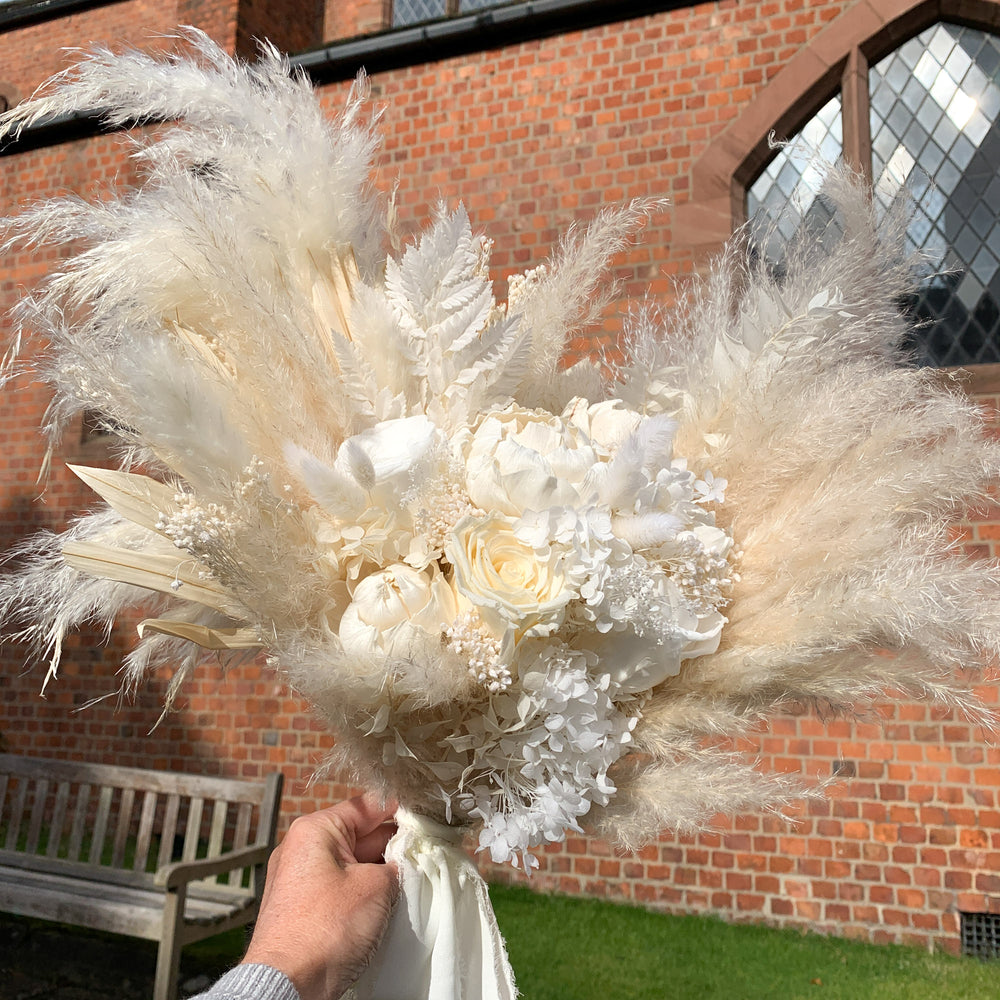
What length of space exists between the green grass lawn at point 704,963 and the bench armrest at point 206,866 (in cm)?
136

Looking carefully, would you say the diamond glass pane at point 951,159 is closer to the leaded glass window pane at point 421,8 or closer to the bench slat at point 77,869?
the leaded glass window pane at point 421,8

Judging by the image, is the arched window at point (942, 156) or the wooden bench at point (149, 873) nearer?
the wooden bench at point (149, 873)

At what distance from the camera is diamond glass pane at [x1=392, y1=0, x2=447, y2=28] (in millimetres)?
7492

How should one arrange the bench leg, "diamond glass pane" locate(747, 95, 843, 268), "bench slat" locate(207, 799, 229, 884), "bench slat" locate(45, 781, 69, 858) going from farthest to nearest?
1. "diamond glass pane" locate(747, 95, 843, 268)
2. "bench slat" locate(45, 781, 69, 858)
3. "bench slat" locate(207, 799, 229, 884)
4. the bench leg

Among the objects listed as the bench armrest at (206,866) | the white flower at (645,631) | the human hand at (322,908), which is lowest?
the bench armrest at (206,866)

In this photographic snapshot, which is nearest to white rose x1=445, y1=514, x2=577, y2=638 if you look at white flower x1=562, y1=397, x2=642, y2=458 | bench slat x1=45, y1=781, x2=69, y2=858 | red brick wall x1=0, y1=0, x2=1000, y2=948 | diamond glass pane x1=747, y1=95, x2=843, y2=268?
white flower x1=562, y1=397, x2=642, y2=458

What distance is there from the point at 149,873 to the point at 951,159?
20.2 feet

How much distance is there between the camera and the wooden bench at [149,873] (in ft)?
11.7

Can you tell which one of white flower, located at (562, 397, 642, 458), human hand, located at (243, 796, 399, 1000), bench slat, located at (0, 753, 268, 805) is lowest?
bench slat, located at (0, 753, 268, 805)

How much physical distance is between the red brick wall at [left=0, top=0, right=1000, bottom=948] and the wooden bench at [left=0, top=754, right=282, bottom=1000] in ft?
2.12

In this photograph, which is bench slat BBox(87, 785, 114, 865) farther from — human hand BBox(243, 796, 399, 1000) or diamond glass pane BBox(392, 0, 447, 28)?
diamond glass pane BBox(392, 0, 447, 28)

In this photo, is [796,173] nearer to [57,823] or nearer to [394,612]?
[394,612]

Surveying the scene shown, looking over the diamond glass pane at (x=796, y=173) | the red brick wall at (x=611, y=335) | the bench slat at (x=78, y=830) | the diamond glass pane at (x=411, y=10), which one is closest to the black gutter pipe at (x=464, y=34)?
the red brick wall at (x=611, y=335)

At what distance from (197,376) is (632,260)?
4.60m
